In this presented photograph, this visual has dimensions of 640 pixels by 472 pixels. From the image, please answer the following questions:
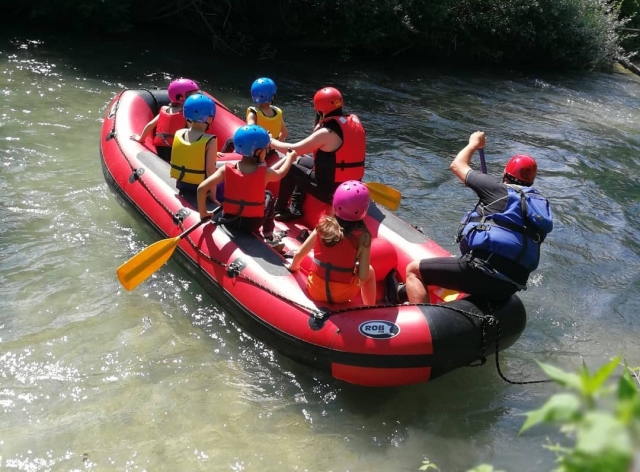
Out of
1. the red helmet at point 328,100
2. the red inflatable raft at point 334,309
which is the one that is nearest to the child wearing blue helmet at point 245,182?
the red inflatable raft at point 334,309

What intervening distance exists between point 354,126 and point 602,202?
355 centimetres

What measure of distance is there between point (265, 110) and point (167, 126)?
90 centimetres

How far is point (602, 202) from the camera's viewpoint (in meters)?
7.03

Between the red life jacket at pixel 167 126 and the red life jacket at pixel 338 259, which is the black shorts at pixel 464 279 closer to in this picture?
the red life jacket at pixel 338 259

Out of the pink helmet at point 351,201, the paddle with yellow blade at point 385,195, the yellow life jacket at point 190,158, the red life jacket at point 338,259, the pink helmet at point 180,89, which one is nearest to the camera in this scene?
the pink helmet at point 351,201

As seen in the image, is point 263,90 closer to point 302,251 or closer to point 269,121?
point 269,121

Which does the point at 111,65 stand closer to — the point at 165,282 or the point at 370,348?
the point at 165,282

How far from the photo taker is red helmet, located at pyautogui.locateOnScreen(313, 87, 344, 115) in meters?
4.76

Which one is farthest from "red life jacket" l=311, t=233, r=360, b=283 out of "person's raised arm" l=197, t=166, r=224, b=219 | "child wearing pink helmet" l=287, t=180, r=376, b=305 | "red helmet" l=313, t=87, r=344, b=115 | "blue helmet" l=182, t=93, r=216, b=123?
"blue helmet" l=182, t=93, r=216, b=123

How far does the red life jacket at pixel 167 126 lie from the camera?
19.0 feet

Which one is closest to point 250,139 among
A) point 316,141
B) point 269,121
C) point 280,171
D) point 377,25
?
point 280,171

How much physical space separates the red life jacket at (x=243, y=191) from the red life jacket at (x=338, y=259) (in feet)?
2.63

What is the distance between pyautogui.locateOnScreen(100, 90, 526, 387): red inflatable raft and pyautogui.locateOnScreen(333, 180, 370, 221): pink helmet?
22.9 inches

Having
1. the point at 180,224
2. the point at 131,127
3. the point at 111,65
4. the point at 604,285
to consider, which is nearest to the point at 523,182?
the point at 604,285
